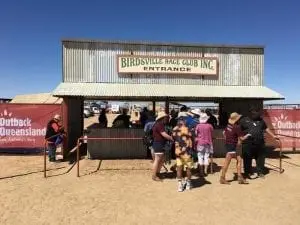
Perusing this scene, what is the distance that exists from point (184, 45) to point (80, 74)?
13.3 feet

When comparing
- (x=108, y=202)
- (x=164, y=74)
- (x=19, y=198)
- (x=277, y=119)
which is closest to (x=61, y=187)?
(x=19, y=198)

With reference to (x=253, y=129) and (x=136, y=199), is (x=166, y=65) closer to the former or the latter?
(x=253, y=129)

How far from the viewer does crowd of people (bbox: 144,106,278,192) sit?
775 centimetres

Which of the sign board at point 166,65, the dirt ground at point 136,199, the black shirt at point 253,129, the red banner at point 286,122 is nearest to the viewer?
the dirt ground at point 136,199

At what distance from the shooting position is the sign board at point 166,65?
13.1 m

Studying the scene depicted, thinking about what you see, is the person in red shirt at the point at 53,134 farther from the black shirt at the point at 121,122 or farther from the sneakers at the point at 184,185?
the sneakers at the point at 184,185

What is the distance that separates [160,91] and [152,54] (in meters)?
1.77

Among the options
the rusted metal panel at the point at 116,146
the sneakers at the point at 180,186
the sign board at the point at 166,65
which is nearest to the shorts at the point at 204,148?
the sneakers at the point at 180,186

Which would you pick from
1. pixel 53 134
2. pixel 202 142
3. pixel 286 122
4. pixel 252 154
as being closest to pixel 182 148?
pixel 202 142

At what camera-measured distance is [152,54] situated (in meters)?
13.3

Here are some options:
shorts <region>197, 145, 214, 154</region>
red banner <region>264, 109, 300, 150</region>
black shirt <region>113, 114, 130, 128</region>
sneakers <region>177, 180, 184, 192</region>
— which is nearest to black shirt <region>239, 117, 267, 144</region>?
shorts <region>197, 145, 214, 154</region>

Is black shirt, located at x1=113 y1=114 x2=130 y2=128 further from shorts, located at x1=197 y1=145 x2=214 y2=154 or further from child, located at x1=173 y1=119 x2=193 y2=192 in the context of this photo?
child, located at x1=173 y1=119 x2=193 y2=192

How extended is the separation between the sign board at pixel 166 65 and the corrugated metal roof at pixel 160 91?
57 centimetres

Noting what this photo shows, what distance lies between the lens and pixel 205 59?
13391mm
